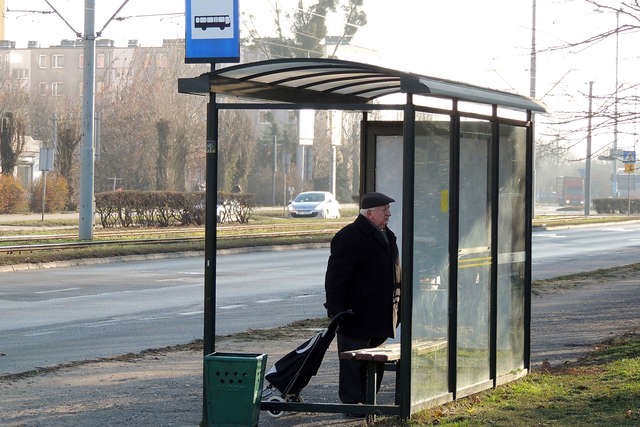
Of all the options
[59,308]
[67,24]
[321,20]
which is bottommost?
[59,308]

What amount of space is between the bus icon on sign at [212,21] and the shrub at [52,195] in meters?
41.6

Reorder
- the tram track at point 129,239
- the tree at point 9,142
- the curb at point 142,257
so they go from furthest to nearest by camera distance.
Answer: the tree at point 9,142 < the tram track at point 129,239 < the curb at point 142,257

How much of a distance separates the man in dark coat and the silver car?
2008 inches

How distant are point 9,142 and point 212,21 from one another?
150 ft

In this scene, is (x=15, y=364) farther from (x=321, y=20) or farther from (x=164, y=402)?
(x=321, y=20)

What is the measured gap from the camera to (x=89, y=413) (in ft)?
29.9

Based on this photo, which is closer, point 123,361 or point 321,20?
point 123,361

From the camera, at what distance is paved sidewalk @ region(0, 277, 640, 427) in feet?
29.3

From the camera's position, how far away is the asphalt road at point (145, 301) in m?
13.8

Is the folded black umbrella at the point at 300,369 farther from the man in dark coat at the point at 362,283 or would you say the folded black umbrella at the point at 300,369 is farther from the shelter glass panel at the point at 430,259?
the shelter glass panel at the point at 430,259

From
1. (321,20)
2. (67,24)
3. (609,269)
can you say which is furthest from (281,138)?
(609,269)

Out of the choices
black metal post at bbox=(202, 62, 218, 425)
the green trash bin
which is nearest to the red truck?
black metal post at bbox=(202, 62, 218, 425)

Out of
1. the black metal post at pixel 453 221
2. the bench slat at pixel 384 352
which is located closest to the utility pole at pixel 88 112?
the black metal post at pixel 453 221

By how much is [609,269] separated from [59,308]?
13383mm
